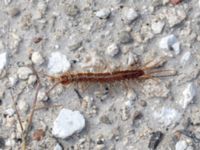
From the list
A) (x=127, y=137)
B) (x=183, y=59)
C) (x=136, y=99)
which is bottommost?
(x=127, y=137)

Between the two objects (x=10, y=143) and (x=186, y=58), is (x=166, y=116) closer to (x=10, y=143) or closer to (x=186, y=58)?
(x=186, y=58)

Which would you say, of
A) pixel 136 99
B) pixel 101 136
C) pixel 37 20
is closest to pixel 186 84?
pixel 136 99

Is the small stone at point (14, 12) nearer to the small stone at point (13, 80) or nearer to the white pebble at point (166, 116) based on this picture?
the small stone at point (13, 80)

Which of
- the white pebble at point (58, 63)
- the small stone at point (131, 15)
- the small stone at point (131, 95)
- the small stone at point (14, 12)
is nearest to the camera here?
the small stone at point (131, 95)

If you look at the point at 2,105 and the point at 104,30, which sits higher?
the point at 104,30

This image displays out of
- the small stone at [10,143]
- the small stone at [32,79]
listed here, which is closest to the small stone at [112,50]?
the small stone at [32,79]

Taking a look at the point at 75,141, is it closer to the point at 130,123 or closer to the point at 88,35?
the point at 130,123

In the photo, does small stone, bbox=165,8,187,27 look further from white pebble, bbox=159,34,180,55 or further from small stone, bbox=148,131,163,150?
small stone, bbox=148,131,163,150
